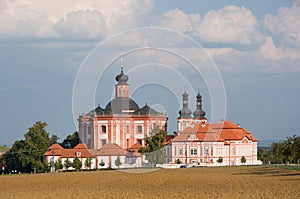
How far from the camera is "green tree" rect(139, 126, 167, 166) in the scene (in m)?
124

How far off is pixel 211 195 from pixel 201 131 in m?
96.4

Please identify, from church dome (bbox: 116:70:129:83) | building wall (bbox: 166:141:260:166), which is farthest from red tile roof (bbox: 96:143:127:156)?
church dome (bbox: 116:70:129:83)

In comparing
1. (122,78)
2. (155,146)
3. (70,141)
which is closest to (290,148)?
(155,146)

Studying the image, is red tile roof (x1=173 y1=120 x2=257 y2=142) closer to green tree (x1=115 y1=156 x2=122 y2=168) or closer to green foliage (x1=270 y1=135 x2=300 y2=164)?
green tree (x1=115 y1=156 x2=122 y2=168)

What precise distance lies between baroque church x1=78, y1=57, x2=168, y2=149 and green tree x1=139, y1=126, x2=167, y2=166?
265cm

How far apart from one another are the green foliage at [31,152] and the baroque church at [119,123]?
906 cm

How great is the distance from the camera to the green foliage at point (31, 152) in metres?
116

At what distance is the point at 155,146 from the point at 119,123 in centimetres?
1239

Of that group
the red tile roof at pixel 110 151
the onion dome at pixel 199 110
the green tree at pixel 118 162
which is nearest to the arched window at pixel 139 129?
the red tile roof at pixel 110 151

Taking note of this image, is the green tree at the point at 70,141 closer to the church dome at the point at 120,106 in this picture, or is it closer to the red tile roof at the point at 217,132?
the church dome at the point at 120,106

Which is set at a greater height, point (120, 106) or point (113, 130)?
point (120, 106)

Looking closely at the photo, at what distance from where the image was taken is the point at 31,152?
4589 inches

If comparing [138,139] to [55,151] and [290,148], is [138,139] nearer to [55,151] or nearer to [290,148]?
[55,151]

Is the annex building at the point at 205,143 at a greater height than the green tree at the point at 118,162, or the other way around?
the annex building at the point at 205,143
